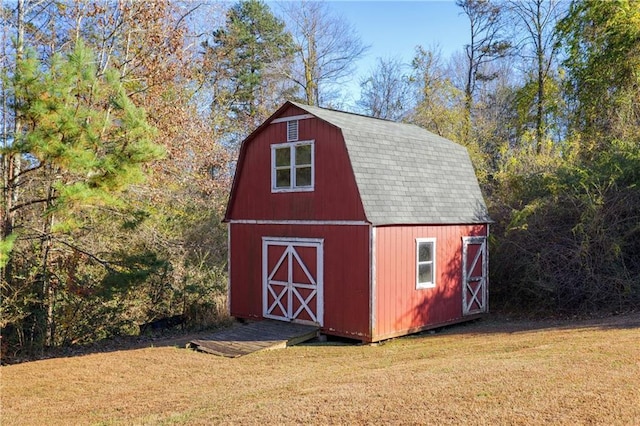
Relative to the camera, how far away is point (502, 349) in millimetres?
9961

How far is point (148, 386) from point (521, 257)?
10782mm

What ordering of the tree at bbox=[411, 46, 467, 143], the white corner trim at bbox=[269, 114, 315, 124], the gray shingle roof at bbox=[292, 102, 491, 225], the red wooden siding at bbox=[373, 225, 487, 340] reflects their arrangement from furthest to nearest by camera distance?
the tree at bbox=[411, 46, 467, 143] → the white corner trim at bbox=[269, 114, 315, 124] → the gray shingle roof at bbox=[292, 102, 491, 225] → the red wooden siding at bbox=[373, 225, 487, 340]

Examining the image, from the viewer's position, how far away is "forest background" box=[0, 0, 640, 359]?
450 inches

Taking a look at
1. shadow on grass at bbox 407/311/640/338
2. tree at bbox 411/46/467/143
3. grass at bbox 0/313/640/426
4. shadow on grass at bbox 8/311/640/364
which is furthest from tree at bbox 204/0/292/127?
grass at bbox 0/313/640/426

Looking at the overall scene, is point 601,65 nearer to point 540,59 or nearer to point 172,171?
point 540,59

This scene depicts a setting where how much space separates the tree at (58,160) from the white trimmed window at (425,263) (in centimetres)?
641

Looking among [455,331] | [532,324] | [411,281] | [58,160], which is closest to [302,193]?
[411,281]

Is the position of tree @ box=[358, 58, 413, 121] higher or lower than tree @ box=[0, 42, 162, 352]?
higher

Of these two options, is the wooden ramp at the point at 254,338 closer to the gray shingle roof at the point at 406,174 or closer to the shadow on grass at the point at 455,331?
the shadow on grass at the point at 455,331

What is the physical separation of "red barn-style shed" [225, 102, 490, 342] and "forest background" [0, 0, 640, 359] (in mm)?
2095

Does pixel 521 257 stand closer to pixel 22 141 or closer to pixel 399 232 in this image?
pixel 399 232

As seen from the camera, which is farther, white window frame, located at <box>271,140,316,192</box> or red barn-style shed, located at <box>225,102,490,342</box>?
white window frame, located at <box>271,140,316,192</box>

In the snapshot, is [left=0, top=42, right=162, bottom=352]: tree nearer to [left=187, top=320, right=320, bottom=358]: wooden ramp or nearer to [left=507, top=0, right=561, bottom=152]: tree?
[left=187, top=320, right=320, bottom=358]: wooden ramp

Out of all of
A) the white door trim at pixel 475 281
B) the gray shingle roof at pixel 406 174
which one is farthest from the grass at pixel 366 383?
the gray shingle roof at pixel 406 174
